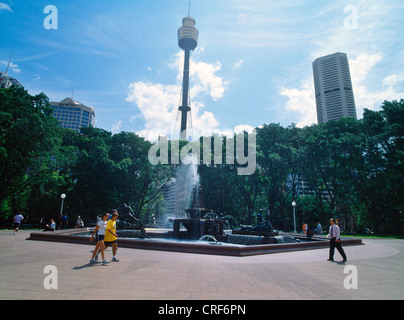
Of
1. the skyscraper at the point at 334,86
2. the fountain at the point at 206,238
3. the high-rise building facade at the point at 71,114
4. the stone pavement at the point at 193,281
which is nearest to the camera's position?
the stone pavement at the point at 193,281

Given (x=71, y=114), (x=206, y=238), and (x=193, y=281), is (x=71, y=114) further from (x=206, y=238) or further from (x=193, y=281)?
(x=193, y=281)

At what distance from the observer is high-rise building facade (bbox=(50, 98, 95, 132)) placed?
130 metres

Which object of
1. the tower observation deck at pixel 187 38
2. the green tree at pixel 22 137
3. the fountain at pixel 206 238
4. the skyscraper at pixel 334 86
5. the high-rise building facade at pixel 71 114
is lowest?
the fountain at pixel 206 238

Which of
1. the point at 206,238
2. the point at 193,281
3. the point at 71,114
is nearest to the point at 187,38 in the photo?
the point at 71,114

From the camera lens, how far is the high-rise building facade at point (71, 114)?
130 m

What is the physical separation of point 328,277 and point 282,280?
162 cm

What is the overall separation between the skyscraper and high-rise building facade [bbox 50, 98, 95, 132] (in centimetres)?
11615

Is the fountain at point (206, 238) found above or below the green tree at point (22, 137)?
below

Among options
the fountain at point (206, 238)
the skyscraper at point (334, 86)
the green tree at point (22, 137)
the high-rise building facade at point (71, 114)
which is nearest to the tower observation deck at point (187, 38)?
the skyscraper at point (334, 86)

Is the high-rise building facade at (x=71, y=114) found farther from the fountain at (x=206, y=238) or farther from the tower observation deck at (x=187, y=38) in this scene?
the fountain at (x=206, y=238)

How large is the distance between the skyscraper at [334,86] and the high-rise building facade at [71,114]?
116149 millimetres

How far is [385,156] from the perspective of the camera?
3191cm

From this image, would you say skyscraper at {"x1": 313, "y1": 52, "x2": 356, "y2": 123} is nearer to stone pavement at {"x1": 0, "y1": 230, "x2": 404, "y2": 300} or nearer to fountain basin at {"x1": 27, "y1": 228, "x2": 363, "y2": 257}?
fountain basin at {"x1": 27, "y1": 228, "x2": 363, "y2": 257}

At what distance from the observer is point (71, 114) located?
134250 millimetres
